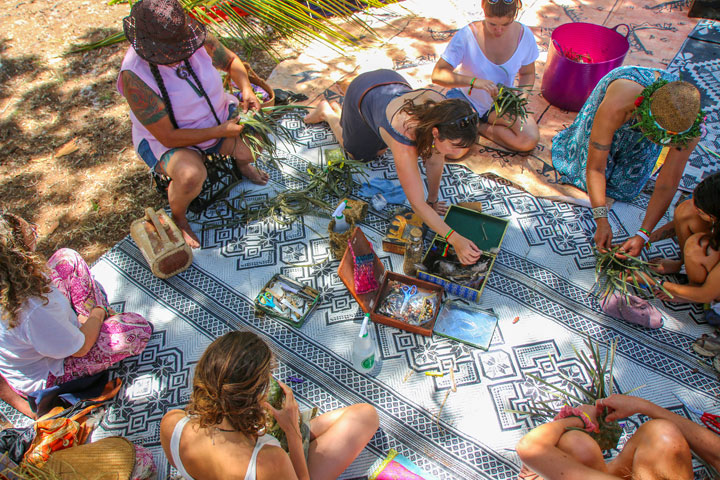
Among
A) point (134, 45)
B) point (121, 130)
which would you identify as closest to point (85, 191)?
point (121, 130)

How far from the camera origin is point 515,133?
4.10 metres

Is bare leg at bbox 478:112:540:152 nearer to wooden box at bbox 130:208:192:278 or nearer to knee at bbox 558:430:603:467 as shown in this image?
knee at bbox 558:430:603:467

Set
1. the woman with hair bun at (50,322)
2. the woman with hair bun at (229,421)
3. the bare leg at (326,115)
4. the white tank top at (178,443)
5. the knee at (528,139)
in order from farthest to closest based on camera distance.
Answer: the bare leg at (326,115)
the knee at (528,139)
the woman with hair bun at (50,322)
the white tank top at (178,443)
the woman with hair bun at (229,421)

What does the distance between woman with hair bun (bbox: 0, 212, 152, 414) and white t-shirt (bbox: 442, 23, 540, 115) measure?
10.7 ft

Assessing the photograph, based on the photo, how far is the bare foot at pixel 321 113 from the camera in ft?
14.3

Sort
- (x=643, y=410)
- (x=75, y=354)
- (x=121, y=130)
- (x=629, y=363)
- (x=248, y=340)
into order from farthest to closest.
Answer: (x=121, y=130)
(x=629, y=363)
(x=75, y=354)
(x=643, y=410)
(x=248, y=340)

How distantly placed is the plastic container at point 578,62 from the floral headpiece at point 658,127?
1.32 m

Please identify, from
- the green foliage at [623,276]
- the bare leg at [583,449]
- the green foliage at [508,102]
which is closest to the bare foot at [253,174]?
the green foliage at [508,102]

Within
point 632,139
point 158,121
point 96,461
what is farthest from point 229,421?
point 632,139

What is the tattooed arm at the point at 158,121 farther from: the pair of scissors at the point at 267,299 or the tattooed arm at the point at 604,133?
the tattooed arm at the point at 604,133

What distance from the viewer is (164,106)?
3113 millimetres

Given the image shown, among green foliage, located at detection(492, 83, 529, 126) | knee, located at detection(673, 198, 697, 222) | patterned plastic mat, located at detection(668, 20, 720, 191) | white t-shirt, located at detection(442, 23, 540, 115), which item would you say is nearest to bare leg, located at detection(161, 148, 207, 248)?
white t-shirt, located at detection(442, 23, 540, 115)

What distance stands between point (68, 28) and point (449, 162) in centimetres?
508

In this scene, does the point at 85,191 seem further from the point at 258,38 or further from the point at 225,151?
the point at 258,38
